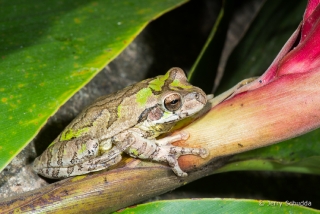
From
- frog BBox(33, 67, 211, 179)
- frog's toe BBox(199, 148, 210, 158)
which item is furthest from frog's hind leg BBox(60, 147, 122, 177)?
frog's toe BBox(199, 148, 210, 158)

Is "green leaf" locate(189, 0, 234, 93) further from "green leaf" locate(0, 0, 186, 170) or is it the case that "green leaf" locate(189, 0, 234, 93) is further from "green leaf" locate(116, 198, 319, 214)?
"green leaf" locate(116, 198, 319, 214)

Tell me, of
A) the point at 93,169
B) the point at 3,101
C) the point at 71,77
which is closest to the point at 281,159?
the point at 93,169

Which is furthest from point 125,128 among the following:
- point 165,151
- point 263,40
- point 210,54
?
point 263,40

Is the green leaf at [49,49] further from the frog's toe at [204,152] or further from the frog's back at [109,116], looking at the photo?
the frog's toe at [204,152]

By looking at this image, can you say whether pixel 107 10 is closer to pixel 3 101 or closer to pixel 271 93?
pixel 3 101

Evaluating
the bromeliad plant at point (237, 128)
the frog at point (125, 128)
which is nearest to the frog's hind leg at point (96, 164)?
the frog at point (125, 128)

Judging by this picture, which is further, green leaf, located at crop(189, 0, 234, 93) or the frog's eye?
green leaf, located at crop(189, 0, 234, 93)
